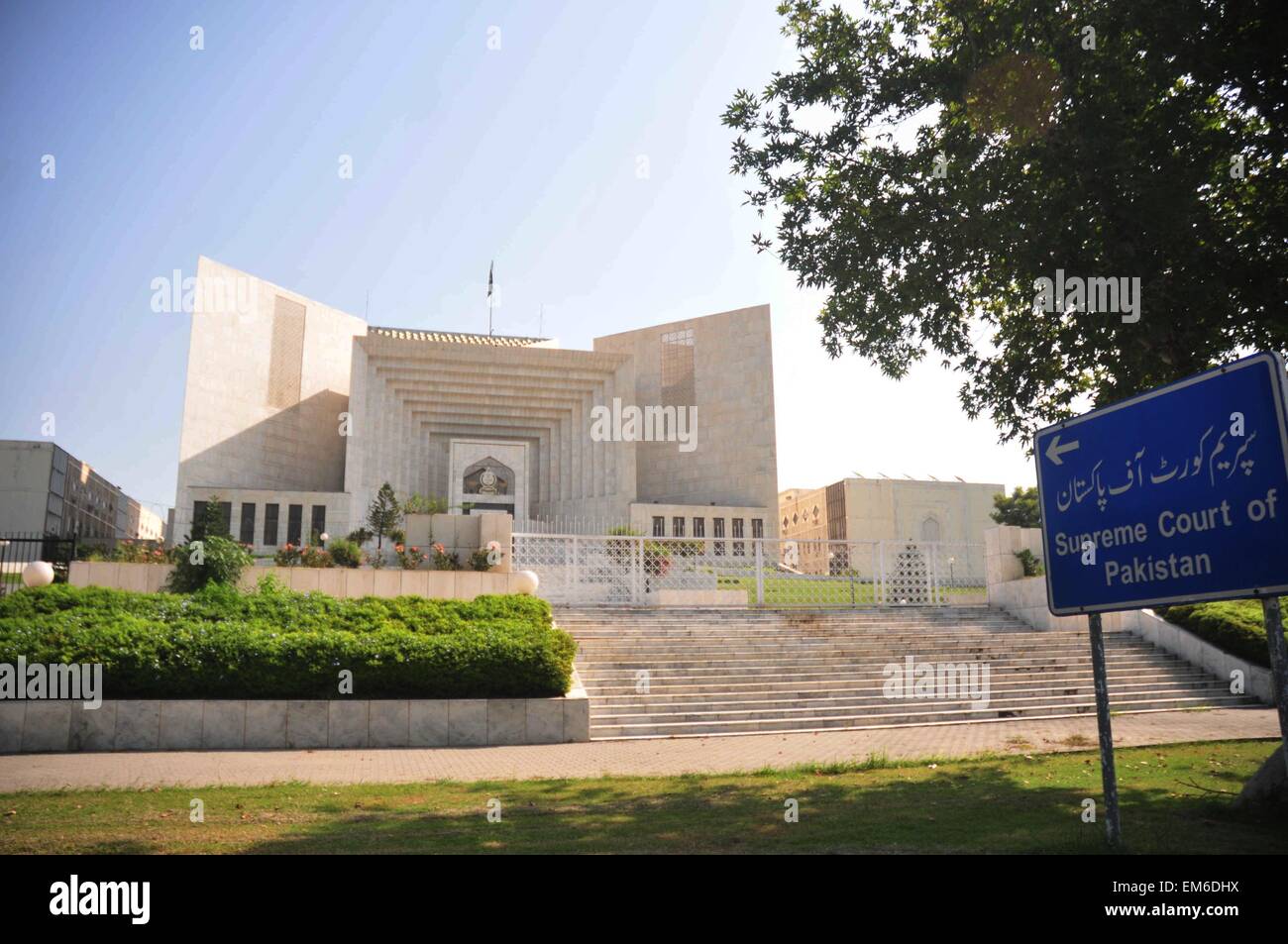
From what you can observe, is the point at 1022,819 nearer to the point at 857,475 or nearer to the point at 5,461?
the point at 857,475

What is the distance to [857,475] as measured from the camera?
46.2m

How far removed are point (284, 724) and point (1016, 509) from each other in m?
42.4

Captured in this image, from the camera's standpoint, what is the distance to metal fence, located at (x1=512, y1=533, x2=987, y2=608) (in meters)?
18.2

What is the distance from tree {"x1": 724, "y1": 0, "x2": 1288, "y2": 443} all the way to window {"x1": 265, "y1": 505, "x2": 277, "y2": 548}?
3178cm

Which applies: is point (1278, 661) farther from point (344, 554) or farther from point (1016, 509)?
point (1016, 509)

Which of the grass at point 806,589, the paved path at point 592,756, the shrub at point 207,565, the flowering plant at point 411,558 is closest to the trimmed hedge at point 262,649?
the paved path at point 592,756

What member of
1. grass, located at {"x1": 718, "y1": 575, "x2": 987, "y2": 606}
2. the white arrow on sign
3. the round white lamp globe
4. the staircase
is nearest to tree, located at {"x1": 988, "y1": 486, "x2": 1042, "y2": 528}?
grass, located at {"x1": 718, "y1": 575, "x2": 987, "y2": 606}

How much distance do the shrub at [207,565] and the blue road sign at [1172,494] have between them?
13.0m

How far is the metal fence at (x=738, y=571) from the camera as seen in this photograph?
18250 millimetres

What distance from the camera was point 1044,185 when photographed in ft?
27.4

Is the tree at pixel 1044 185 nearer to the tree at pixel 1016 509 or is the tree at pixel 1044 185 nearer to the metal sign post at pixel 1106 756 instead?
the metal sign post at pixel 1106 756

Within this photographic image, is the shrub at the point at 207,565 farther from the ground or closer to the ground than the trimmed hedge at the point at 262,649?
farther from the ground

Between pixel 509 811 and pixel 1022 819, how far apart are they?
3401 millimetres
